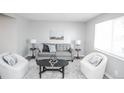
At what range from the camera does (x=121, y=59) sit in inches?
94.4

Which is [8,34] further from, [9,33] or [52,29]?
[52,29]

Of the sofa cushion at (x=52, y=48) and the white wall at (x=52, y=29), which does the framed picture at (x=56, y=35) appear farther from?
the sofa cushion at (x=52, y=48)

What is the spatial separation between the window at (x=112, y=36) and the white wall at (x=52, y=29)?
73.1 inches

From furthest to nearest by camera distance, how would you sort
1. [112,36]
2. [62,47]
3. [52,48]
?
1. [62,47]
2. [52,48]
3. [112,36]

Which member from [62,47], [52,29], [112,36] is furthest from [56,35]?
[112,36]

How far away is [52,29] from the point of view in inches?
234

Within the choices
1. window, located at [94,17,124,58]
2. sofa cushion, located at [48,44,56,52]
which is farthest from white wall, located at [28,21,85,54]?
window, located at [94,17,124,58]

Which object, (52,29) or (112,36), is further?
(52,29)

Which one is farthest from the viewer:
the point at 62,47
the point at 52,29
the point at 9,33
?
the point at 52,29

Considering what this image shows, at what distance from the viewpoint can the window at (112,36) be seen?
2.77 m

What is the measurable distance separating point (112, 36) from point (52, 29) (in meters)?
3.58

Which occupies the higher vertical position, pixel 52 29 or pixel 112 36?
pixel 52 29

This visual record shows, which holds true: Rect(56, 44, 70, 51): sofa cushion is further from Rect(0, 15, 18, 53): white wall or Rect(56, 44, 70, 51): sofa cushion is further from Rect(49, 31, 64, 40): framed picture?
Rect(0, 15, 18, 53): white wall

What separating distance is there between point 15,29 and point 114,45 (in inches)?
152
